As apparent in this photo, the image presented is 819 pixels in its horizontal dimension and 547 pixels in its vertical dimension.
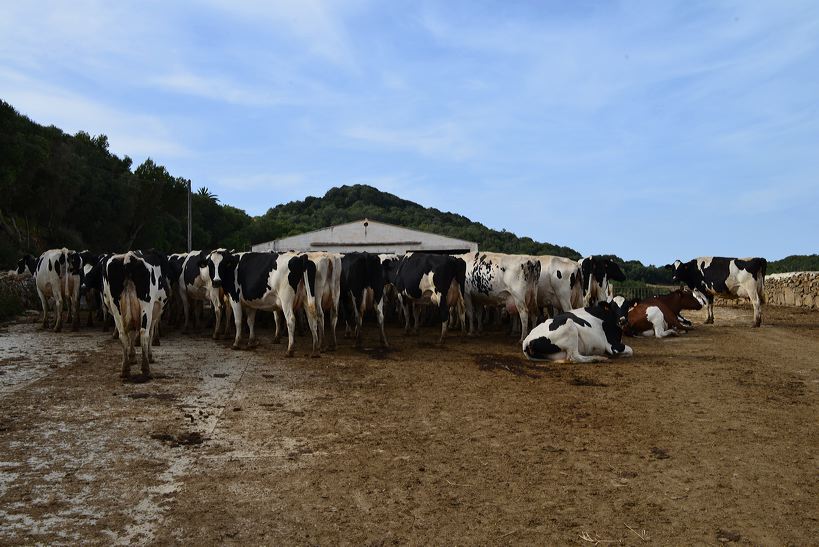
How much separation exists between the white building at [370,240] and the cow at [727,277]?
1754 centimetres

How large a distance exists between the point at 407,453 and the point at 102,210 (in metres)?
43.1

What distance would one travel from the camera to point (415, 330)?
18125mm

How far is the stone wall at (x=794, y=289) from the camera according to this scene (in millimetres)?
28078

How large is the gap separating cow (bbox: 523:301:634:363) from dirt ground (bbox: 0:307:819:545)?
729 millimetres

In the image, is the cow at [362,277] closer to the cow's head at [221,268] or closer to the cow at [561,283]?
the cow's head at [221,268]

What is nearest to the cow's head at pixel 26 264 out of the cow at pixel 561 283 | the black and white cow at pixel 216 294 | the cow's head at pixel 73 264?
the cow's head at pixel 73 264

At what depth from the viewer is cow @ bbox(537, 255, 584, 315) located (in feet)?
57.5

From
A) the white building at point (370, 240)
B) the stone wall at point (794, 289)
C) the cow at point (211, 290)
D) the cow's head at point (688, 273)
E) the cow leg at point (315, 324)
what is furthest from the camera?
the white building at point (370, 240)

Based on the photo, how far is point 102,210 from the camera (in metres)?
44.2

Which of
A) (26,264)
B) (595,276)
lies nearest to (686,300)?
(595,276)

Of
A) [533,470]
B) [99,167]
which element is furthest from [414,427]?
[99,167]

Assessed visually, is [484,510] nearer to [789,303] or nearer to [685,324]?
[685,324]

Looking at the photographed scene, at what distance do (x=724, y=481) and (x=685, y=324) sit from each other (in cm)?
1442

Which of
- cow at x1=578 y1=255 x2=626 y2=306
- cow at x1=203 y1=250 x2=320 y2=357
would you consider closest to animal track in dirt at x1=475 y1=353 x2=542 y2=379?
cow at x1=203 y1=250 x2=320 y2=357
